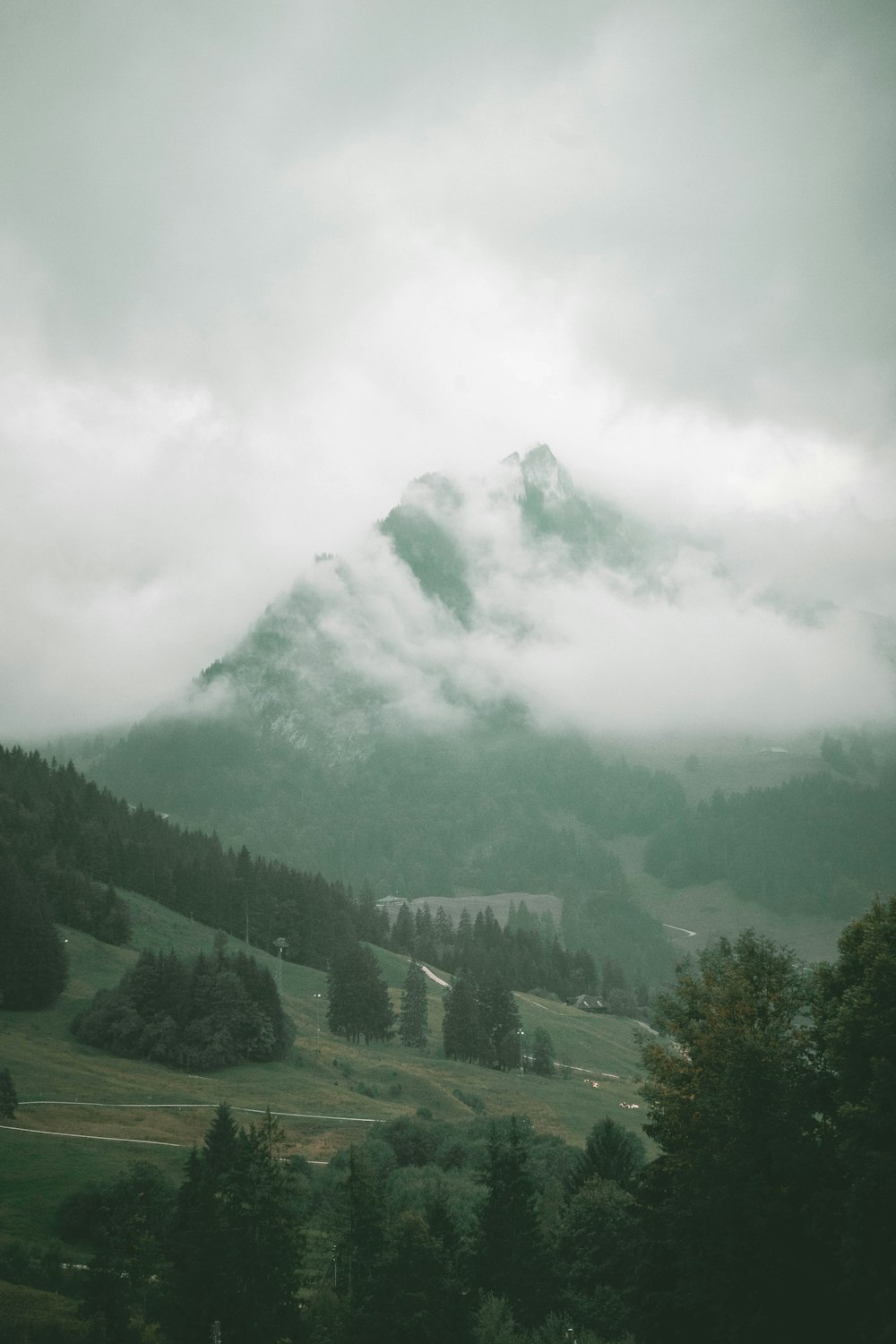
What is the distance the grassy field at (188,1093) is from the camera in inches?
2375

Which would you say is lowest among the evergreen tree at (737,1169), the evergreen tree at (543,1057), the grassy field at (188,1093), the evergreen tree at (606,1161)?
the grassy field at (188,1093)

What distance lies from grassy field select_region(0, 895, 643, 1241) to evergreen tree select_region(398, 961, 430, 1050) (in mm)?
2477

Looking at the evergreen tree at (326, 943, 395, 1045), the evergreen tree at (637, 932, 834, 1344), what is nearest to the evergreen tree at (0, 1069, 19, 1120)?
the evergreen tree at (637, 932, 834, 1344)

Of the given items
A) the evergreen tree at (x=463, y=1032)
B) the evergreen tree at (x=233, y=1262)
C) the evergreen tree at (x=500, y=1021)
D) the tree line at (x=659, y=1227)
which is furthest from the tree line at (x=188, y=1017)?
the evergreen tree at (x=233, y=1262)

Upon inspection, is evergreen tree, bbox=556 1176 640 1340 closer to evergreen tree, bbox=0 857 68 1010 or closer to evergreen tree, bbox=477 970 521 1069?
evergreen tree, bbox=0 857 68 1010

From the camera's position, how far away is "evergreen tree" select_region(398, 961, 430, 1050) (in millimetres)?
130500

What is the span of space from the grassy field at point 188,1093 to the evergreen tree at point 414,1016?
248 cm

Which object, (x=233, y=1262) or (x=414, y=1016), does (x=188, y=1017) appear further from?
(x=233, y=1262)

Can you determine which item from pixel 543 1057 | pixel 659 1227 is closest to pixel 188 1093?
pixel 543 1057

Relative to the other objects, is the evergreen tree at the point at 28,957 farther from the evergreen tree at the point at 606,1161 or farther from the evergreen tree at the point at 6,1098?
the evergreen tree at the point at 606,1161

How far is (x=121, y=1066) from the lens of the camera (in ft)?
299

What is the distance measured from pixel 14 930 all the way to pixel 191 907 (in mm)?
63826

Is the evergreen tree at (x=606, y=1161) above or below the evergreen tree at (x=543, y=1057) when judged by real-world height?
above

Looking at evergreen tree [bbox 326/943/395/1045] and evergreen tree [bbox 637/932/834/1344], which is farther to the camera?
evergreen tree [bbox 326/943/395/1045]
